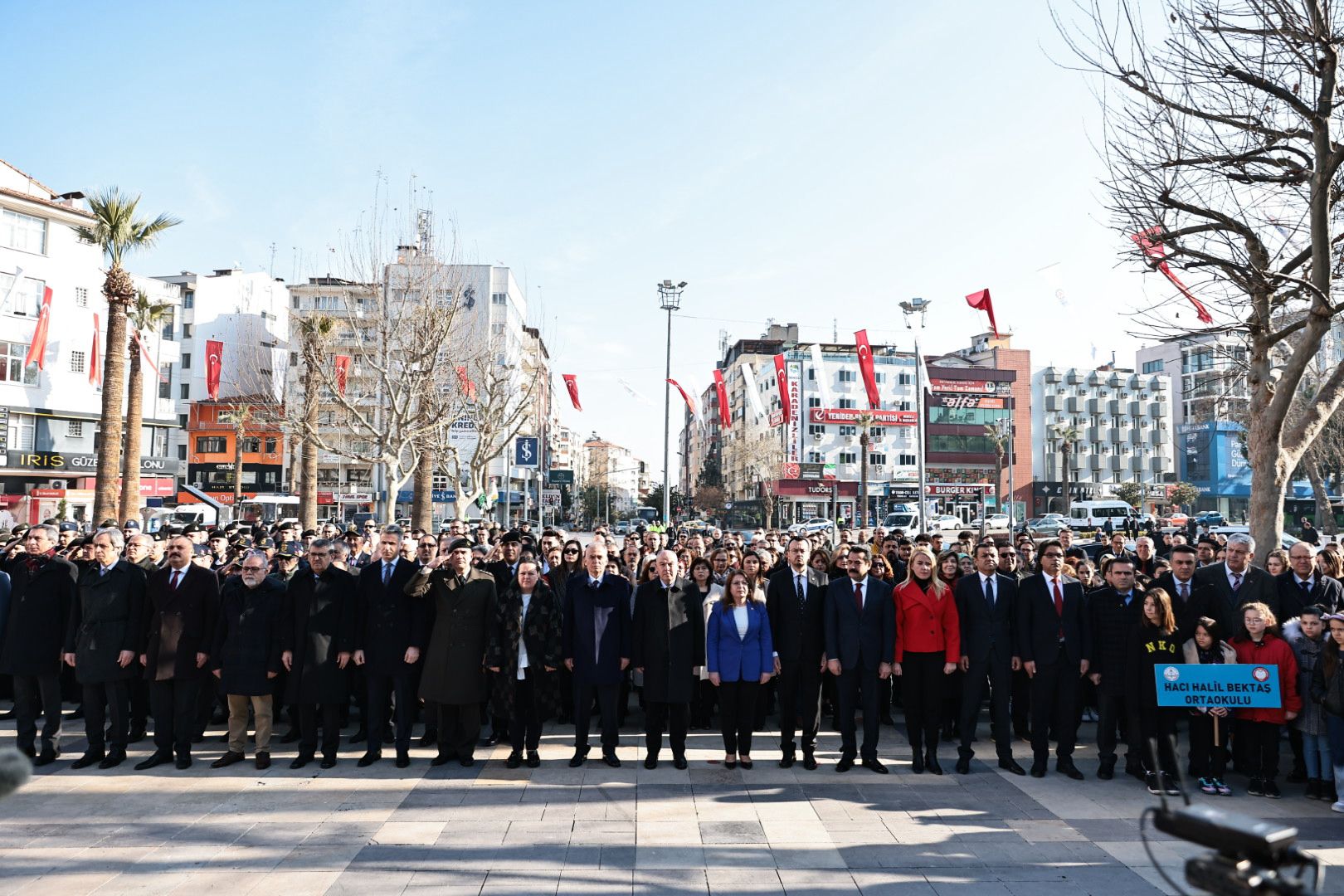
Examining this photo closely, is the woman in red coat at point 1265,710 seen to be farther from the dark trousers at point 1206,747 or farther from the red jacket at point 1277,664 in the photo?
the dark trousers at point 1206,747

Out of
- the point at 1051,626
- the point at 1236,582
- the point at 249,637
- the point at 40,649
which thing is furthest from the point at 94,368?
the point at 1236,582

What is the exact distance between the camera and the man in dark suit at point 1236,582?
8.22 m

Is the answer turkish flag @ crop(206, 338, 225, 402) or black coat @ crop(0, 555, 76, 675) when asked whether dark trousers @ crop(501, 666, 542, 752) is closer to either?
black coat @ crop(0, 555, 76, 675)

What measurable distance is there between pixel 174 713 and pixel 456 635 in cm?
260

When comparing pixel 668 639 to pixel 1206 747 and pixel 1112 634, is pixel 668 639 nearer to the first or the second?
pixel 1112 634

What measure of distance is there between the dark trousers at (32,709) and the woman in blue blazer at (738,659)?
18.9ft

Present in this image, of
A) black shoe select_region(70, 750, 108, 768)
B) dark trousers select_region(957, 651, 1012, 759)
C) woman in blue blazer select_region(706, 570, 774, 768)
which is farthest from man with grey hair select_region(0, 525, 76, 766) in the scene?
dark trousers select_region(957, 651, 1012, 759)

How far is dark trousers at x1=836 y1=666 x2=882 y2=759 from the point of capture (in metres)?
7.60

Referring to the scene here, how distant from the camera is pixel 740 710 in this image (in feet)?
25.4

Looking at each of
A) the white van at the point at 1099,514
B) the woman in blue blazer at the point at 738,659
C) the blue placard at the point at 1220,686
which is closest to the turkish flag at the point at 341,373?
the woman in blue blazer at the point at 738,659

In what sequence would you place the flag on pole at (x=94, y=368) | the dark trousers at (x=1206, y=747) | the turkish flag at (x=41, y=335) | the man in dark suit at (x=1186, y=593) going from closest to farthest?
1. the dark trousers at (x=1206, y=747)
2. the man in dark suit at (x=1186, y=593)
3. the turkish flag at (x=41, y=335)
4. the flag on pole at (x=94, y=368)

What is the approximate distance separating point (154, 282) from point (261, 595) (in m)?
55.3

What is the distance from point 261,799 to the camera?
667 cm

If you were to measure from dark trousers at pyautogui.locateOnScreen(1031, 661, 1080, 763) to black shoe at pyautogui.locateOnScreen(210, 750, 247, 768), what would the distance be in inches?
273
